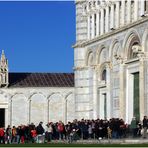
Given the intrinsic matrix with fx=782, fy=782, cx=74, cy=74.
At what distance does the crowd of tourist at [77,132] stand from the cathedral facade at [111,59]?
2482 mm

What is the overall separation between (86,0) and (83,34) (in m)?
2.51

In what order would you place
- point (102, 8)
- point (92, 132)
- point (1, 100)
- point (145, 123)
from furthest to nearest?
point (1, 100) < point (102, 8) < point (92, 132) < point (145, 123)

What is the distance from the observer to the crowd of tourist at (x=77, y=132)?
148ft

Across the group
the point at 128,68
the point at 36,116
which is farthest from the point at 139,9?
the point at 36,116

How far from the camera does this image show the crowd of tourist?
45.1m

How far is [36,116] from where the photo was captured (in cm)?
7450

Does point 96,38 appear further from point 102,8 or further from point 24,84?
point 24,84

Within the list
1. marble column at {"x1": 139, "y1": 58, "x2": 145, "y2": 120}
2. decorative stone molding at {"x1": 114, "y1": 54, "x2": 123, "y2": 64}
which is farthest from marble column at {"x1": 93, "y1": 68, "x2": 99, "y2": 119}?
marble column at {"x1": 139, "y1": 58, "x2": 145, "y2": 120}

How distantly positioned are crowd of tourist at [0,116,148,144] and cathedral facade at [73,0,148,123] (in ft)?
8.14

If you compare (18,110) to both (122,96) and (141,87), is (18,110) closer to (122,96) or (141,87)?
(122,96)

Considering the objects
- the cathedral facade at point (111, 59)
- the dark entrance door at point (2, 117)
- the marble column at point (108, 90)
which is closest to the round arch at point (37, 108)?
the dark entrance door at point (2, 117)

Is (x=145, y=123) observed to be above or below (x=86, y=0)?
below

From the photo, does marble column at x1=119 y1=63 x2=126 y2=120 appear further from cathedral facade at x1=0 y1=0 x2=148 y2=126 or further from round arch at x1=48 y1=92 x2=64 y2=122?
round arch at x1=48 y1=92 x2=64 y2=122

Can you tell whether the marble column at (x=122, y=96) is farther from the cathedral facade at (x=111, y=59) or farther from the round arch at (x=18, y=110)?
the round arch at (x=18, y=110)
